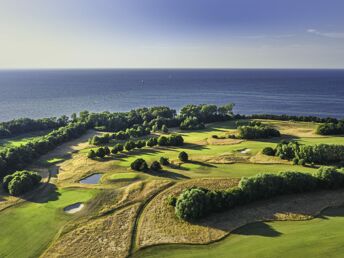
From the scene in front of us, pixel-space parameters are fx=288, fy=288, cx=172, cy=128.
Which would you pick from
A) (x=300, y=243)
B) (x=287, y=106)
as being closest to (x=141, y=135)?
(x=300, y=243)

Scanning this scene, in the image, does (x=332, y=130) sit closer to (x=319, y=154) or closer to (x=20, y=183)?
(x=319, y=154)

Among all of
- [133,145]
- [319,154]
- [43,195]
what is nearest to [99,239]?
[43,195]

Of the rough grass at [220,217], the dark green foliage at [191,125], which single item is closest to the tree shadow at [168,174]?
the rough grass at [220,217]

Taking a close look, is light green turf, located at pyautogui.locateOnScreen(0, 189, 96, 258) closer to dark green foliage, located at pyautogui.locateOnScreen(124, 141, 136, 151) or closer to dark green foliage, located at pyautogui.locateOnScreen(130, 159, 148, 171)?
dark green foliage, located at pyautogui.locateOnScreen(130, 159, 148, 171)

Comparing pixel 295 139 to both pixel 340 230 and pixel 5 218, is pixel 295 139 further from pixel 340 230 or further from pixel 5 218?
pixel 5 218

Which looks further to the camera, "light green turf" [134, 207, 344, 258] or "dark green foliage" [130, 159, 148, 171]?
"dark green foliage" [130, 159, 148, 171]

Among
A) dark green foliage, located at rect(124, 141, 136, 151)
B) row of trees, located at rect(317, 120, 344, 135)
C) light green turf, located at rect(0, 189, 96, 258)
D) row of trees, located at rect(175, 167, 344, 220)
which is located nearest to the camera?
light green turf, located at rect(0, 189, 96, 258)

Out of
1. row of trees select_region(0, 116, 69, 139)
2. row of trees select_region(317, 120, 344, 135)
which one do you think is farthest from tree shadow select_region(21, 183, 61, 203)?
row of trees select_region(317, 120, 344, 135)
